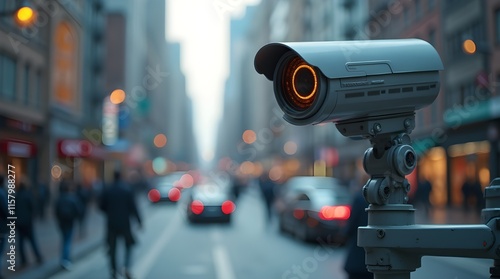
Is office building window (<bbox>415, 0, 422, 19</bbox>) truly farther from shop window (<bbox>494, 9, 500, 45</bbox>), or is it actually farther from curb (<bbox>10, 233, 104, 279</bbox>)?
curb (<bbox>10, 233, 104, 279</bbox>)

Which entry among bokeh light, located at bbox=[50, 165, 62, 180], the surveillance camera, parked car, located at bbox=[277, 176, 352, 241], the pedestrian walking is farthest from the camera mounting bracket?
bokeh light, located at bbox=[50, 165, 62, 180]

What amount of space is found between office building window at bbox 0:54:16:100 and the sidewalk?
5119 mm

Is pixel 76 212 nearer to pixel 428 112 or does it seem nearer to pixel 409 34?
pixel 428 112

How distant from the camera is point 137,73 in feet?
268

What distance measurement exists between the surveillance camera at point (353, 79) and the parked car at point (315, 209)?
37.9ft

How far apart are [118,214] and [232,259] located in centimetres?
460

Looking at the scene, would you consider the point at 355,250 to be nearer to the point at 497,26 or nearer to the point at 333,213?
the point at 333,213

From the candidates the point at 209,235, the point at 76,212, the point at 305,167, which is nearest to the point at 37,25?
the point at 209,235

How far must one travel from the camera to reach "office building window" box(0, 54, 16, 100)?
23688 millimetres

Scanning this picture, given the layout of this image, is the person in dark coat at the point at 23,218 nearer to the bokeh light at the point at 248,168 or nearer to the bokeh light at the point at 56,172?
the bokeh light at the point at 56,172

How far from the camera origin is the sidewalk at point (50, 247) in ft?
36.8

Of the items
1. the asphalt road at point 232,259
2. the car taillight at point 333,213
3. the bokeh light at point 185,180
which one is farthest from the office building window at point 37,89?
the bokeh light at point 185,180

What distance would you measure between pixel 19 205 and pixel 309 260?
6.18 metres

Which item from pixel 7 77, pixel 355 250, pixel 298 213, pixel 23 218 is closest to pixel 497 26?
pixel 298 213
